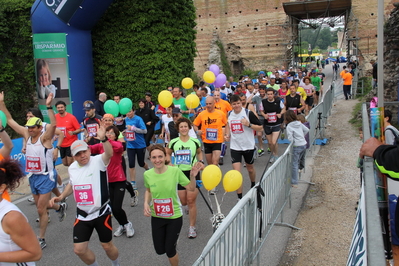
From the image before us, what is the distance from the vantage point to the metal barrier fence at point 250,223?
3.01 m

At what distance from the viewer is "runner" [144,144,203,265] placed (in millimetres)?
4180

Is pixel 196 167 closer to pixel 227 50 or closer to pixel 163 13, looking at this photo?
pixel 163 13

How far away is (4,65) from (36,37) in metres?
3.70

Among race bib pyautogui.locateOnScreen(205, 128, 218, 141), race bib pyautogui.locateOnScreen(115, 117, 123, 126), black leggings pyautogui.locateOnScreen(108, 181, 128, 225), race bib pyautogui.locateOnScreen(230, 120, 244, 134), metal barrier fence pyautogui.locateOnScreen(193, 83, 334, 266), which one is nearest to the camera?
metal barrier fence pyautogui.locateOnScreen(193, 83, 334, 266)

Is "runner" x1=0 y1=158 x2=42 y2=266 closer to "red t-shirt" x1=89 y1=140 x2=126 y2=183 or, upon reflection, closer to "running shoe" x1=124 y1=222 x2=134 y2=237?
"red t-shirt" x1=89 y1=140 x2=126 y2=183

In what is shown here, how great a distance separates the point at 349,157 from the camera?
9758 millimetres

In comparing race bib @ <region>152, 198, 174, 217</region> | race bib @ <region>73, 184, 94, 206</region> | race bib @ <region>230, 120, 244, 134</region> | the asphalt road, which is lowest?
the asphalt road

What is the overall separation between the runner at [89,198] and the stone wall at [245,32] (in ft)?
97.7

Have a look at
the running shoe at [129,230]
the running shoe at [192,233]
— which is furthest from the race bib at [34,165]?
the running shoe at [192,233]

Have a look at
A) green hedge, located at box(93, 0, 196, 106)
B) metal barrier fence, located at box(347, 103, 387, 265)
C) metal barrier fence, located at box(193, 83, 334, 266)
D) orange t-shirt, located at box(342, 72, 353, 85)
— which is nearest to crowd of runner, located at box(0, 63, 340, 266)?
metal barrier fence, located at box(193, 83, 334, 266)

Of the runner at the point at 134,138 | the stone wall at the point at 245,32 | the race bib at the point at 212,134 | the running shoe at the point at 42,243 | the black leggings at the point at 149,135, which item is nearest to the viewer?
the running shoe at the point at 42,243

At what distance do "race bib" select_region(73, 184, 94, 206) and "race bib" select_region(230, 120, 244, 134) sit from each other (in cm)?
346

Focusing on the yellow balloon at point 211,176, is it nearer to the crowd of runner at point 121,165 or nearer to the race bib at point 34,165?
the crowd of runner at point 121,165

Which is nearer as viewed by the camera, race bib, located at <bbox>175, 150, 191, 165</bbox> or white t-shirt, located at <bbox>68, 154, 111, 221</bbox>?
white t-shirt, located at <bbox>68, 154, 111, 221</bbox>
